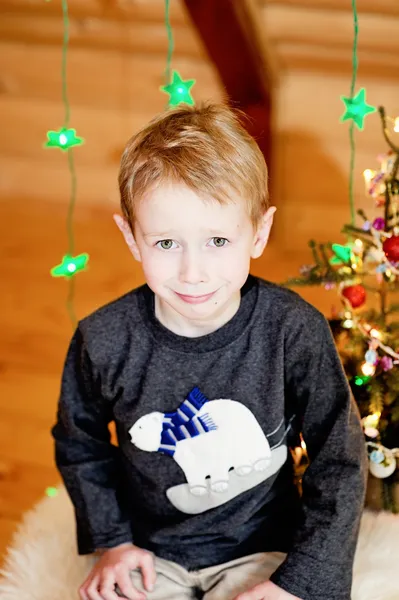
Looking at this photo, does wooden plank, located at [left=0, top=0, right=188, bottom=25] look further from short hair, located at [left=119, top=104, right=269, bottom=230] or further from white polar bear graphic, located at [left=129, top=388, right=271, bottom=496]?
white polar bear graphic, located at [left=129, top=388, right=271, bottom=496]

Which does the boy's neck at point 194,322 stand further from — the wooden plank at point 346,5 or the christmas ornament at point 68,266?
the wooden plank at point 346,5

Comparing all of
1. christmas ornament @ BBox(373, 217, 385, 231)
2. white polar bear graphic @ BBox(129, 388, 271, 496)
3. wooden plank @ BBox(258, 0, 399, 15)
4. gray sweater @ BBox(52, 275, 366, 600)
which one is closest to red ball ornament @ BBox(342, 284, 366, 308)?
christmas ornament @ BBox(373, 217, 385, 231)

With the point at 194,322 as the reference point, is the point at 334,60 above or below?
above

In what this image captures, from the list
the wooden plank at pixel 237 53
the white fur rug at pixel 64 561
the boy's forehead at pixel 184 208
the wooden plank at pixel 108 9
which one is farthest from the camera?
the wooden plank at pixel 108 9

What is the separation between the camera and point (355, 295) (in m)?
1.43

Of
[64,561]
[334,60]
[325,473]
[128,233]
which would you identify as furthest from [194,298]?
[334,60]

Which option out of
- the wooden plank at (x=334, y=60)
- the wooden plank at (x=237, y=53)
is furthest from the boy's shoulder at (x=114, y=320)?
the wooden plank at (x=334, y=60)

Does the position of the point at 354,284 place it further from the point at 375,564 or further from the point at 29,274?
the point at 29,274

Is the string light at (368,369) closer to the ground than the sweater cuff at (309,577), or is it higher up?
higher up

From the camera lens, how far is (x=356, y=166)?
260 cm

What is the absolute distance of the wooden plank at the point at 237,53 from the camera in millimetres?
2127

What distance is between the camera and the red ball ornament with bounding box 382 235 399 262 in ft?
4.41

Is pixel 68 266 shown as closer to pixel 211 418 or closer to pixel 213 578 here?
pixel 211 418

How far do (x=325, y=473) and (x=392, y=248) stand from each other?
0.40 meters
